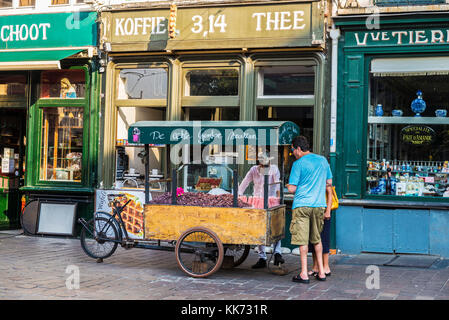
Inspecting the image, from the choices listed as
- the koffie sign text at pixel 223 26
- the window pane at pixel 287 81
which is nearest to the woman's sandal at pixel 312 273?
the window pane at pixel 287 81

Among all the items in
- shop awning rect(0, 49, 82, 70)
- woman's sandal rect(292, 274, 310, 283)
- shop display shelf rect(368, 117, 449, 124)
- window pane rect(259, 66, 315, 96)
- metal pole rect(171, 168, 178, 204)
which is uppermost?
shop awning rect(0, 49, 82, 70)

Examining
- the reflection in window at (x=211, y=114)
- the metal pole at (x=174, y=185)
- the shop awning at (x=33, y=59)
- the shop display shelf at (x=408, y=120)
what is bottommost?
the metal pole at (x=174, y=185)

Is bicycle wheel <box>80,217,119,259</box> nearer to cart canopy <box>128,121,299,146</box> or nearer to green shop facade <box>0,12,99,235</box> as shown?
cart canopy <box>128,121,299,146</box>

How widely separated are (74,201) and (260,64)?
4.71 metres

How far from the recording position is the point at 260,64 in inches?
447

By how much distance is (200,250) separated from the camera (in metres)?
8.16

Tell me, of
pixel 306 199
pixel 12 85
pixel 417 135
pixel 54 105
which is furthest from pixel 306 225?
pixel 12 85

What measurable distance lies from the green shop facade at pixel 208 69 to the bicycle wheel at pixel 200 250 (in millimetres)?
2321

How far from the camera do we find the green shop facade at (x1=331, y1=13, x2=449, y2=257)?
34.2ft

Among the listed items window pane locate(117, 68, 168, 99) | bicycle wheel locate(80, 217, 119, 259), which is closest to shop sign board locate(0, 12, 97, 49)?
window pane locate(117, 68, 168, 99)

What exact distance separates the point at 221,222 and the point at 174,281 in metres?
1.00

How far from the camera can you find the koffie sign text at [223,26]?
35.9ft

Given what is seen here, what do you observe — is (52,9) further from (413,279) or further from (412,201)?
(413,279)

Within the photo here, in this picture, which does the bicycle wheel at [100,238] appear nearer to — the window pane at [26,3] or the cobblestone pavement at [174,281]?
the cobblestone pavement at [174,281]
